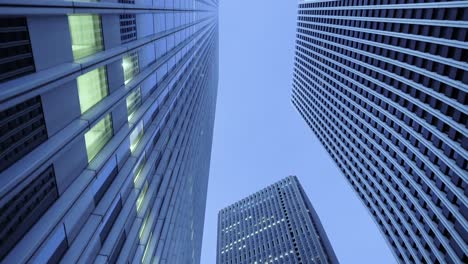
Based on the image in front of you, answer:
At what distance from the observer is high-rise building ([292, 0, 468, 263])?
45.5 metres

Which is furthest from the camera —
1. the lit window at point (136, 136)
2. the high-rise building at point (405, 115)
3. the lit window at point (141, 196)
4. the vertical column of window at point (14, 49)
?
the high-rise building at point (405, 115)

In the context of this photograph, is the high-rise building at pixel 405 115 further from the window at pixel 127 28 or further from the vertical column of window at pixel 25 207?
the vertical column of window at pixel 25 207

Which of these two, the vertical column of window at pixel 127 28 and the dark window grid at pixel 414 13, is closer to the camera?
the vertical column of window at pixel 127 28

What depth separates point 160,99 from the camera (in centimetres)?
3148

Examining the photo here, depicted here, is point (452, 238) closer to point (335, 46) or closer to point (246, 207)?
point (335, 46)

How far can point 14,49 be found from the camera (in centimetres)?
1172

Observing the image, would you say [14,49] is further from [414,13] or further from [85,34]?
[414,13]

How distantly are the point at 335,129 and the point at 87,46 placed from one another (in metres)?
82.5

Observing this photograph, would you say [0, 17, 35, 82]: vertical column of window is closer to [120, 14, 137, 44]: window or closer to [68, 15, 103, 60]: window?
[68, 15, 103, 60]: window

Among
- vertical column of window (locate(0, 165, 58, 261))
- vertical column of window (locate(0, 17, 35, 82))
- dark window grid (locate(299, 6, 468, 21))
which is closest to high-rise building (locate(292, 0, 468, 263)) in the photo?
dark window grid (locate(299, 6, 468, 21))

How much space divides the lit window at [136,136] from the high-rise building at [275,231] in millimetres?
122621

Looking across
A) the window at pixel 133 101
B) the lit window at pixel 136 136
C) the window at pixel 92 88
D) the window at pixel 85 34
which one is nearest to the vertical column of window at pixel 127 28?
the window at pixel 133 101

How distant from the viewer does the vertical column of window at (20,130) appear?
11.4 metres

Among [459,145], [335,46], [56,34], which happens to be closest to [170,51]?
[56,34]
